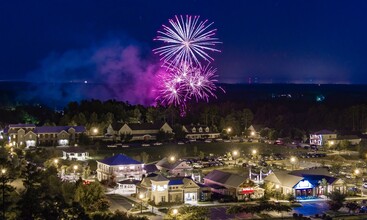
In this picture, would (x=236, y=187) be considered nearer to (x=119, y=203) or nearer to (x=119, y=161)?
(x=119, y=203)

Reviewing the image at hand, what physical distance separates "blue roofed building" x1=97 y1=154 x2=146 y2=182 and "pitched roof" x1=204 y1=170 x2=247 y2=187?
91.3 inches

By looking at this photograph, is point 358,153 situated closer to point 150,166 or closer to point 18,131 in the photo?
point 150,166

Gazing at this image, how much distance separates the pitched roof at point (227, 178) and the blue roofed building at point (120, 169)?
2318 millimetres

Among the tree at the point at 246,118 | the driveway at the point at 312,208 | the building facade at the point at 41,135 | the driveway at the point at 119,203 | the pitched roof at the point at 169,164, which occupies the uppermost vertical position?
the tree at the point at 246,118

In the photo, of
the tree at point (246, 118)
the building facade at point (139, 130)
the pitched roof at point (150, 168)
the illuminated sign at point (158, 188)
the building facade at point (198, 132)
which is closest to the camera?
the illuminated sign at point (158, 188)

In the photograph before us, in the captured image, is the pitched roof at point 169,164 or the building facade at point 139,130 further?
the building facade at point 139,130

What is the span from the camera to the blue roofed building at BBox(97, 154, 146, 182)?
1619 centimetres

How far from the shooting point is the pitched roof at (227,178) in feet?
46.0

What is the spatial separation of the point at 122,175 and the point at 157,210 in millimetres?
3995

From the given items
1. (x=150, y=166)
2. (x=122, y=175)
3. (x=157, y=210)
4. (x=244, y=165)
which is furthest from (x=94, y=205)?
(x=244, y=165)

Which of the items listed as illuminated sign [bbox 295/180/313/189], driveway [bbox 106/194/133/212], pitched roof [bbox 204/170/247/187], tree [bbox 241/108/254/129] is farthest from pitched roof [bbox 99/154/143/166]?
tree [bbox 241/108/254/129]

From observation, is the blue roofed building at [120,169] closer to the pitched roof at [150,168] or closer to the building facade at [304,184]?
the pitched roof at [150,168]

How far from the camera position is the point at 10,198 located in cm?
907

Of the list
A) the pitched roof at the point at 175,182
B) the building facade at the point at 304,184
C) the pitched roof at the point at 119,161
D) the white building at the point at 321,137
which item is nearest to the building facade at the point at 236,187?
the building facade at the point at 304,184
